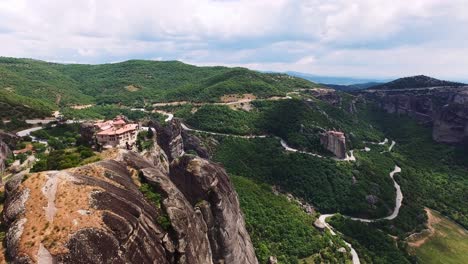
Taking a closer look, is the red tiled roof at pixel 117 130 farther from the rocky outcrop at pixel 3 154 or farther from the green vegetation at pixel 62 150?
the rocky outcrop at pixel 3 154

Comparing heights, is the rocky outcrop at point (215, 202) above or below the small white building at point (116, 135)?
below

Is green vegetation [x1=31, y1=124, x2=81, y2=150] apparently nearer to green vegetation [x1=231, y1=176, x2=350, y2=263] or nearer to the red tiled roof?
the red tiled roof

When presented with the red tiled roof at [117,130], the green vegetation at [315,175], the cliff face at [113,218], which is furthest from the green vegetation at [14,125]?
the green vegetation at [315,175]

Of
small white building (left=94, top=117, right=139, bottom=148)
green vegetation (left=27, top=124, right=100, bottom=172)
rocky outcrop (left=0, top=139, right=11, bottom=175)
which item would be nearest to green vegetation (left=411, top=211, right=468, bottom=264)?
small white building (left=94, top=117, right=139, bottom=148)

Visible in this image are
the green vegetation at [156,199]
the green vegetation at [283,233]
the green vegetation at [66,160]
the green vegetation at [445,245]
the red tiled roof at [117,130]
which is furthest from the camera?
the green vegetation at [445,245]

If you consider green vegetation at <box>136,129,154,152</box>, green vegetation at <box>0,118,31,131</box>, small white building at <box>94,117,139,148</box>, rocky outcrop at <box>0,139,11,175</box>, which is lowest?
green vegetation at <box>0,118,31,131</box>

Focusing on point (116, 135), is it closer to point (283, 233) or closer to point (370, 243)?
point (283, 233)

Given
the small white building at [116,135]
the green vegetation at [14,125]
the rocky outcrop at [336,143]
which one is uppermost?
the small white building at [116,135]
